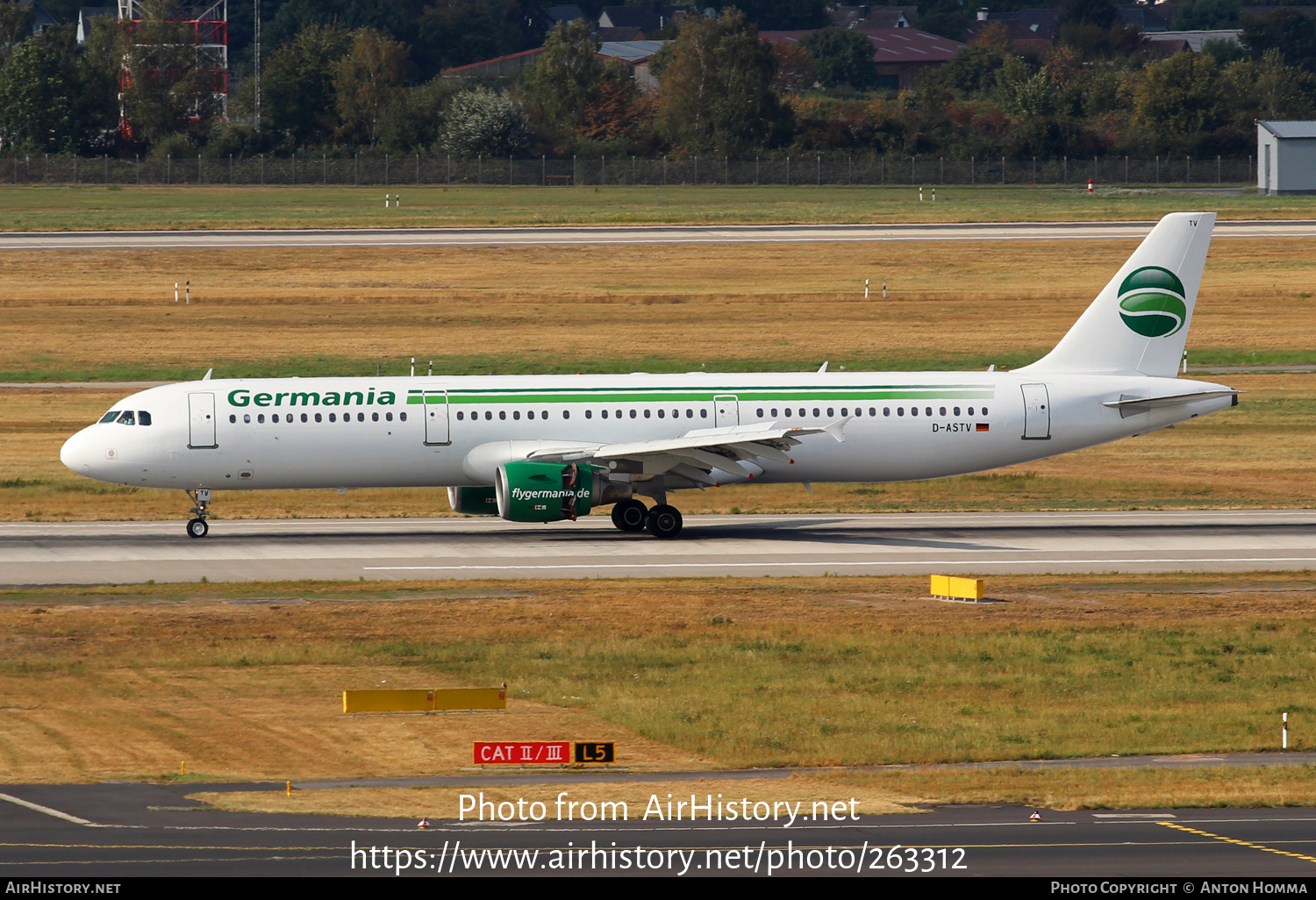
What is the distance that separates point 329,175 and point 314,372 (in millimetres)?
73030

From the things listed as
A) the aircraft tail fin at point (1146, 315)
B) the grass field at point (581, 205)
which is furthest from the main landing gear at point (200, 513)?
the grass field at point (581, 205)

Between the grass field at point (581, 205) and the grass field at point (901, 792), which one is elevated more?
the grass field at point (581, 205)

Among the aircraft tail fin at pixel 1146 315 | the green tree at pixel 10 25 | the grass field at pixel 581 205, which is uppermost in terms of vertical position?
the green tree at pixel 10 25

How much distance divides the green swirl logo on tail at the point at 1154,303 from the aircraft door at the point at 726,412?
11664 millimetres

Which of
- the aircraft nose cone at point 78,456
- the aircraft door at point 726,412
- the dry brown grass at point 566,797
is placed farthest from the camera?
the aircraft door at point 726,412

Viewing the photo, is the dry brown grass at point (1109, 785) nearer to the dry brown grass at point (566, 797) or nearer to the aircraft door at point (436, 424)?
the dry brown grass at point (566, 797)

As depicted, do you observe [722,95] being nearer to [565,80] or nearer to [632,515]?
[565,80]

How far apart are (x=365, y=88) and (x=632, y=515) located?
118 m

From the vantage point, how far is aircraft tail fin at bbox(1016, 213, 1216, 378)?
4625 centimetres

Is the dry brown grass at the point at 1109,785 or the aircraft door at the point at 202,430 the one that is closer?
the dry brown grass at the point at 1109,785

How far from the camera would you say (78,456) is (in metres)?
42.9

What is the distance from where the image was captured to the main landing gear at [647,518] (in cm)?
4412

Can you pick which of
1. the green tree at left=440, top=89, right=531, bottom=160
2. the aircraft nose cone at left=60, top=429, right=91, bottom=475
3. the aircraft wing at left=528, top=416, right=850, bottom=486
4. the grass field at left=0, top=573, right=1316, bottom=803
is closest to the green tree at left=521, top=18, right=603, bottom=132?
the green tree at left=440, top=89, right=531, bottom=160

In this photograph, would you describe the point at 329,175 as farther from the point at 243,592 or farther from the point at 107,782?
the point at 107,782
